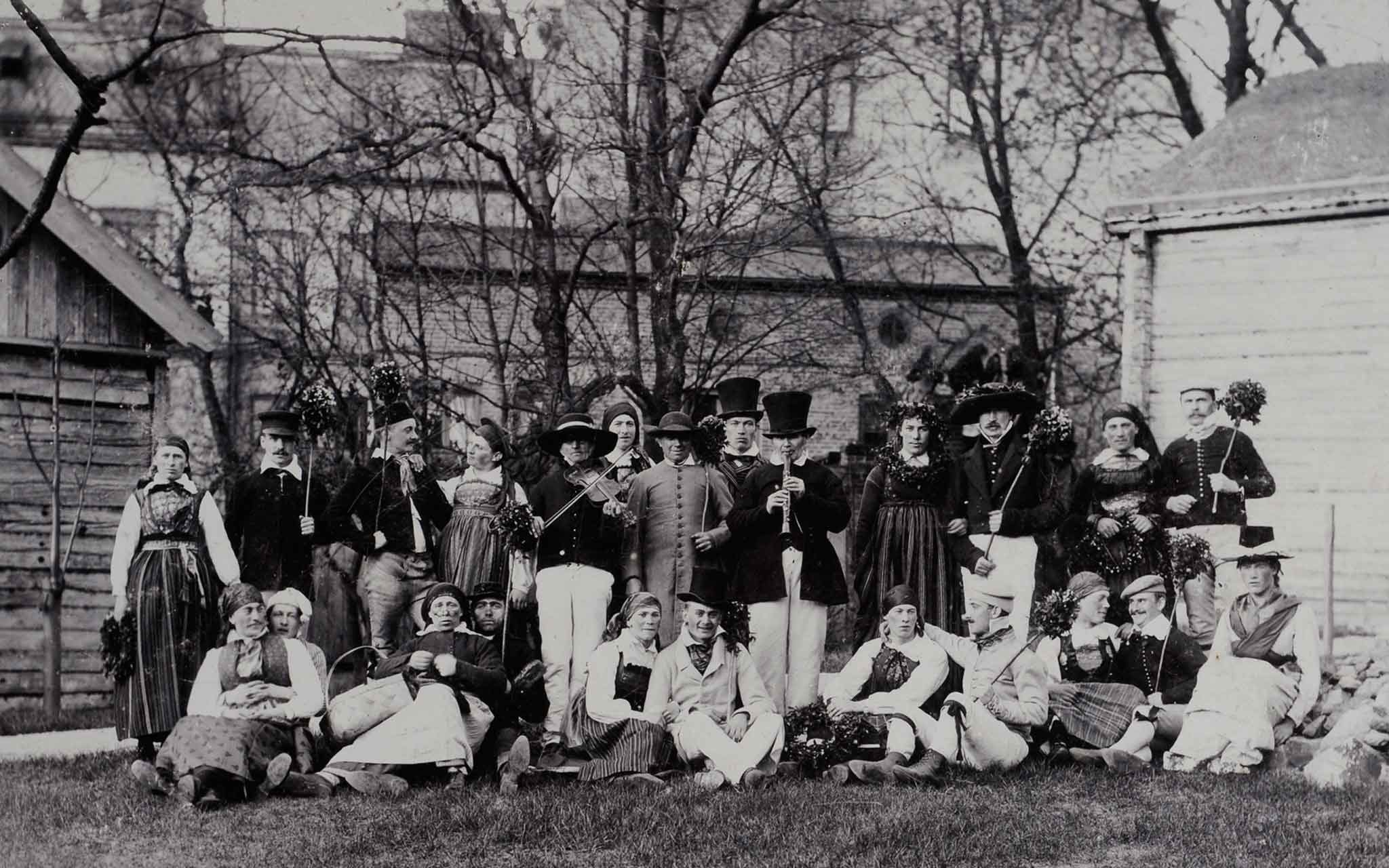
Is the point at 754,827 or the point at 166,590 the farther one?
the point at 166,590

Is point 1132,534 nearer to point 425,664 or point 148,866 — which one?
point 425,664

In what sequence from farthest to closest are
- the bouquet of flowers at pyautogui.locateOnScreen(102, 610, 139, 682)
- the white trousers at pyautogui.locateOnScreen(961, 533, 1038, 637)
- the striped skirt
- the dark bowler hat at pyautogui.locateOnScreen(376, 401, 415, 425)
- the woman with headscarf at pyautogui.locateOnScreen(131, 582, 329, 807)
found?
the dark bowler hat at pyautogui.locateOnScreen(376, 401, 415, 425)
the white trousers at pyautogui.locateOnScreen(961, 533, 1038, 637)
the bouquet of flowers at pyautogui.locateOnScreen(102, 610, 139, 682)
the striped skirt
the woman with headscarf at pyautogui.locateOnScreen(131, 582, 329, 807)

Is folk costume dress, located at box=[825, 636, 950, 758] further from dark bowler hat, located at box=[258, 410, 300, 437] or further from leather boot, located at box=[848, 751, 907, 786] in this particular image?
dark bowler hat, located at box=[258, 410, 300, 437]

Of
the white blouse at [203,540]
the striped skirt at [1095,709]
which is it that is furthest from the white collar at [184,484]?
the striped skirt at [1095,709]

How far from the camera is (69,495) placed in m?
12.3

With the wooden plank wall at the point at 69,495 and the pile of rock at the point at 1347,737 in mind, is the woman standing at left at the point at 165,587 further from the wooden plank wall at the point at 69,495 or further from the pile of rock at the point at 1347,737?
the pile of rock at the point at 1347,737

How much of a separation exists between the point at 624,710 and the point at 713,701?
45 centimetres

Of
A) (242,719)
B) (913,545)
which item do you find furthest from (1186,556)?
(242,719)

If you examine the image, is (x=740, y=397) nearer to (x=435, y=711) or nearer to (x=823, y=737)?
(x=823, y=737)

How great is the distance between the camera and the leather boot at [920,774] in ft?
24.1

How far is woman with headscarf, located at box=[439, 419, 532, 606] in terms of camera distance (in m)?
8.88

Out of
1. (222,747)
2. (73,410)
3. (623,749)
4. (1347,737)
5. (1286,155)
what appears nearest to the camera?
(222,747)

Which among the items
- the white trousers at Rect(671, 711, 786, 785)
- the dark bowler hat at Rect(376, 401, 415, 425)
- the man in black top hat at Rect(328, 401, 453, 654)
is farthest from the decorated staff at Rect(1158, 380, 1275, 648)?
the dark bowler hat at Rect(376, 401, 415, 425)

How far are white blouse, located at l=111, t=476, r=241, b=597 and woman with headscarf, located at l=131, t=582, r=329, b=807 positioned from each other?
473 mm
